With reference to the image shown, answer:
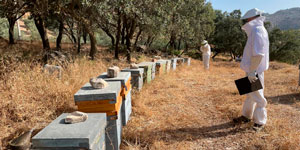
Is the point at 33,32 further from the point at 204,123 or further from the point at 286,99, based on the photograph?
the point at 286,99

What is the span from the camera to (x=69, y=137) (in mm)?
1526

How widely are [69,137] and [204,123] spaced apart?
259 cm

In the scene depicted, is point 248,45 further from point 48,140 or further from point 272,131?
point 48,140

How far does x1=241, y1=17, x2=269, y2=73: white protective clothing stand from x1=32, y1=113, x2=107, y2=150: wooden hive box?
2402mm

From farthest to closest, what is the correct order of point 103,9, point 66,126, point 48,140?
1. point 103,9
2. point 66,126
3. point 48,140

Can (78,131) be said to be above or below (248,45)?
below

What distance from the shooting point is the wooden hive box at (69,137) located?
153 cm

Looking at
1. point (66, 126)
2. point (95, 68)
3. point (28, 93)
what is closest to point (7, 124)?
point (28, 93)

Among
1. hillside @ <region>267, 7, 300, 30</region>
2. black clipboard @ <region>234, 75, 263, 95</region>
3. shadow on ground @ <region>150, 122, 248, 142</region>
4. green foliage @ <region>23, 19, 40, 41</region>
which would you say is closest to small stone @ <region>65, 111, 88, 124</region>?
shadow on ground @ <region>150, 122, 248, 142</region>

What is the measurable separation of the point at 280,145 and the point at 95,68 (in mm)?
4997

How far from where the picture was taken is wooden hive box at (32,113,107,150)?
1.53 m

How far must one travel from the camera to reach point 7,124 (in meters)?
2.90

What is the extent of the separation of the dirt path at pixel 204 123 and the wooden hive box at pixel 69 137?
983 mm

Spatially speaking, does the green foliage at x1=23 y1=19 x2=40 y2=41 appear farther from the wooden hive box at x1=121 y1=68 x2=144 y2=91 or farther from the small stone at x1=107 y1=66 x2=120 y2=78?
the small stone at x1=107 y1=66 x2=120 y2=78
